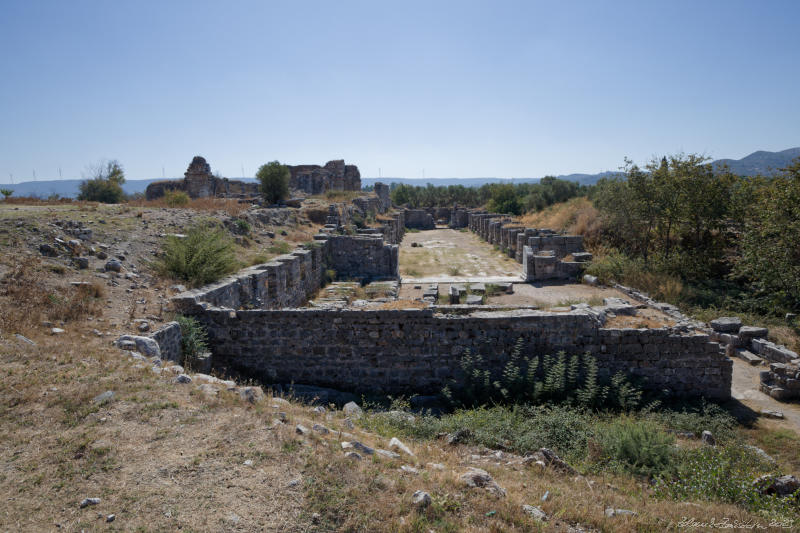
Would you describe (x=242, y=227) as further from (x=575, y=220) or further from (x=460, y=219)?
(x=460, y=219)

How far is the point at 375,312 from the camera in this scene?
774 cm

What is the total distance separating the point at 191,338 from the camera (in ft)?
24.1

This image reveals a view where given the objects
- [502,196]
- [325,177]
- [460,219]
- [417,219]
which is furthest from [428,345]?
[417,219]

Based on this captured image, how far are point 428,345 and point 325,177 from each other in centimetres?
3311

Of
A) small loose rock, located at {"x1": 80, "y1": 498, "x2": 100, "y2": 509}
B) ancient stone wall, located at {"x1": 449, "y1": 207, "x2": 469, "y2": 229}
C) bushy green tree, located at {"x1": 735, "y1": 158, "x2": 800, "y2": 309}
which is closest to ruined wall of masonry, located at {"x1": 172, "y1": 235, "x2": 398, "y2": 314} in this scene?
small loose rock, located at {"x1": 80, "y1": 498, "x2": 100, "y2": 509}

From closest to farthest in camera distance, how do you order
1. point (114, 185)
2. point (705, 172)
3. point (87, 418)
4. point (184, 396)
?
point (87, 418) < point (184, 396) < point (705, 172) < point (114, 185)

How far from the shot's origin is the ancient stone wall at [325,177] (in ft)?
127

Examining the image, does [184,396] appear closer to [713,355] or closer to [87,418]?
[87,418]

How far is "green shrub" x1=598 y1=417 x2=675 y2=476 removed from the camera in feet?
17.4

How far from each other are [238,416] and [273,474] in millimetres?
1052

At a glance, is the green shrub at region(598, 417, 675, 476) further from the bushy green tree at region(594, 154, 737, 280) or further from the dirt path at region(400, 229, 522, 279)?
the dirt path at region(400, 229, 522, 279)

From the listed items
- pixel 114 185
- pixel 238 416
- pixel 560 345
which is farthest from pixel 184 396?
pixel 114 185

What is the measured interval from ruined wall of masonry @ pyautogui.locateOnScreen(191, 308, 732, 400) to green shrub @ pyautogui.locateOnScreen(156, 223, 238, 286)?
1618 mm

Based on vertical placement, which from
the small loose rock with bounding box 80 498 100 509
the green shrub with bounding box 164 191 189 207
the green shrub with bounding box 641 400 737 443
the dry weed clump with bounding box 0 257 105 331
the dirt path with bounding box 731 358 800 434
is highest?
the green shrub with bounding box 164 191 189 207
